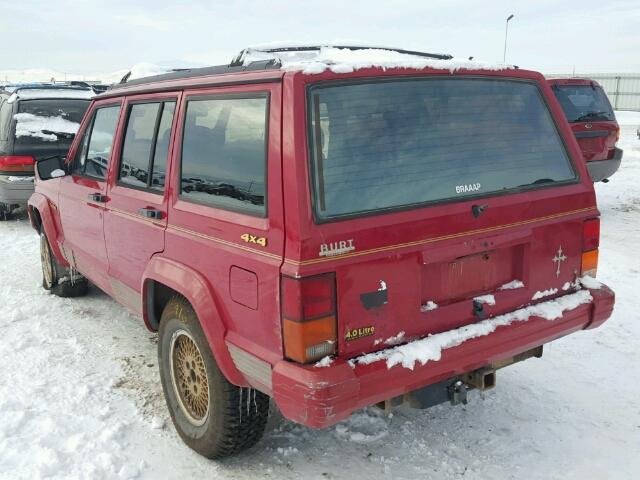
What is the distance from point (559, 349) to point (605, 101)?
6424mm

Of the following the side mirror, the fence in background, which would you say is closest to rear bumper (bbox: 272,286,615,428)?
the side mirror

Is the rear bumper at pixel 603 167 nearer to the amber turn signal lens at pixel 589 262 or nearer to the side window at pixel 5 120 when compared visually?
the amber turn signal lens at pixel 589 262

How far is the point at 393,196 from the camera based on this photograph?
2.62 metres

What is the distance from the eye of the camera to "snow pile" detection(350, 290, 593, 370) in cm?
254

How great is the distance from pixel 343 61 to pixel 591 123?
740 centimetres

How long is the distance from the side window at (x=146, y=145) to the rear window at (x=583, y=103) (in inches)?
278

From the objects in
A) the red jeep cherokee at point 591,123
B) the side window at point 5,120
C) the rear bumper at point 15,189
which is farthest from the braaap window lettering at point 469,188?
the side window at point 5,120

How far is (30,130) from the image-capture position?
8484 mm

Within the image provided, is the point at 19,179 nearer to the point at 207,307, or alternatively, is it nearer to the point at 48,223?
the point at 48,223

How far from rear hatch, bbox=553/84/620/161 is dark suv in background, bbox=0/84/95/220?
7.39 m

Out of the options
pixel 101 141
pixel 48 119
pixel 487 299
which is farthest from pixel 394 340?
pixel 48 119

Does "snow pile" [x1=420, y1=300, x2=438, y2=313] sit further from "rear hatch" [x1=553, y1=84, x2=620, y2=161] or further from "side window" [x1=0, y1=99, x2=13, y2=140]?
"side window" [x1=0, y1=99, x2=13, y2=140]

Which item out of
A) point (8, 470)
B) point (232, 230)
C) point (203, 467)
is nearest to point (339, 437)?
point (203, 467)

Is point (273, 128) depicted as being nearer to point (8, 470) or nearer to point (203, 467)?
point (203, 467)
